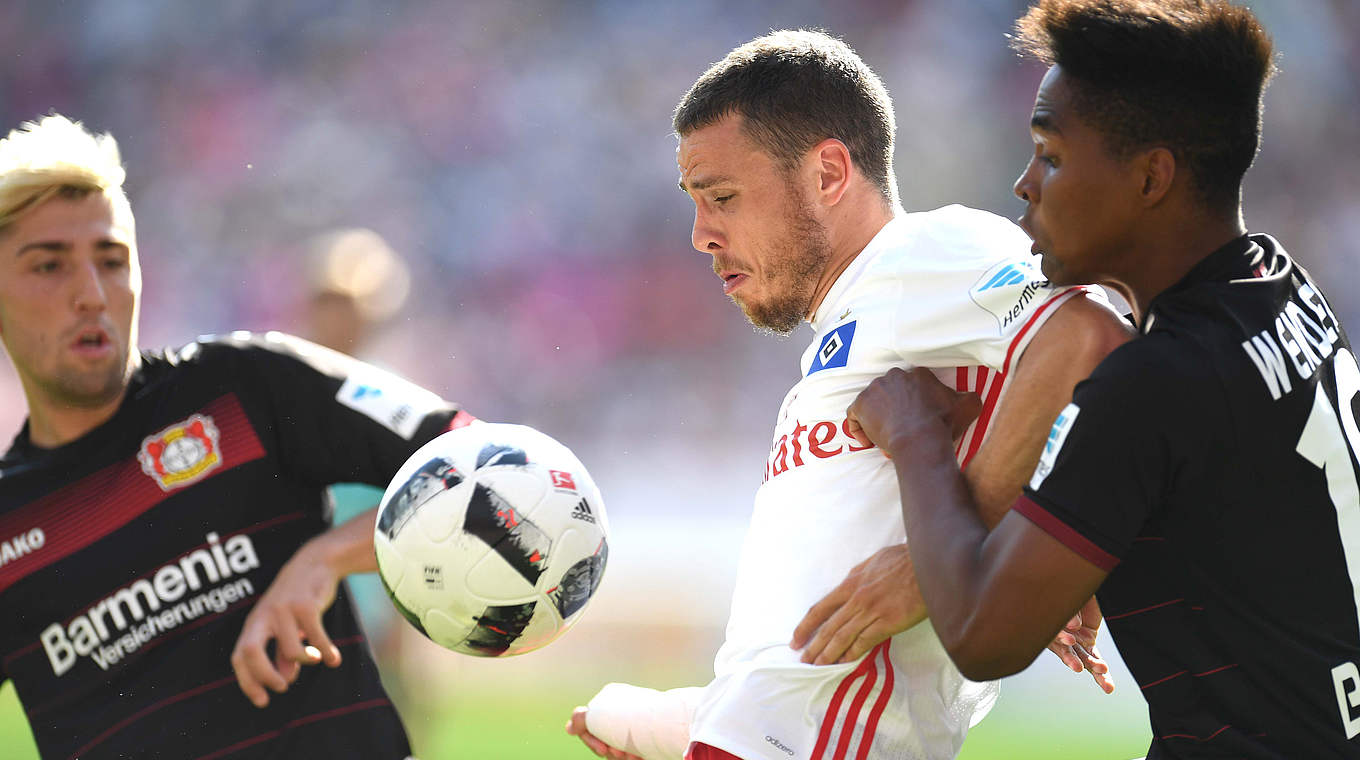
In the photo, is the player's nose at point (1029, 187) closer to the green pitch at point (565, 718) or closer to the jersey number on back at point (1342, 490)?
the jersey number on back at point (1342, 490)

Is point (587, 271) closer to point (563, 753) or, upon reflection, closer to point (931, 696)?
point (563, 753)

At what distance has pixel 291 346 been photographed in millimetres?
4047

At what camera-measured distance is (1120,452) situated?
7.56 ft

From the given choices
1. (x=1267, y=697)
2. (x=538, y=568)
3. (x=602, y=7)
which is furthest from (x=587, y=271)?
(x=1267, y=697)

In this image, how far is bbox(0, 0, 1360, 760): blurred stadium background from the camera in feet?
41.4

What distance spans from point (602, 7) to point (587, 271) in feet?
9.94

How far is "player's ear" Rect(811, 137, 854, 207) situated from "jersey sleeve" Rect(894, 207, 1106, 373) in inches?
20.3

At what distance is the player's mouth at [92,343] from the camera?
13.2 feet

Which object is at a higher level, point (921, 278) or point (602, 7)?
point (602, 7)

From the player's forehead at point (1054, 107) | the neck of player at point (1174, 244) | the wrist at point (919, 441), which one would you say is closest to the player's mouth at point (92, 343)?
the wrist at point (919, 441)

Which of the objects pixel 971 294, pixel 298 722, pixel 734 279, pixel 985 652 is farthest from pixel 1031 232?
pixel 298 722

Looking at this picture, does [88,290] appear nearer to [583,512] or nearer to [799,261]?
[583,512]

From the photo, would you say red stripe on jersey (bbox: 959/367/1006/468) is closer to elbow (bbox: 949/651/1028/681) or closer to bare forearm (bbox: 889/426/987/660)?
bare forearm (bbox: 889/426/987/660)

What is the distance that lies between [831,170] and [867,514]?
108cm
